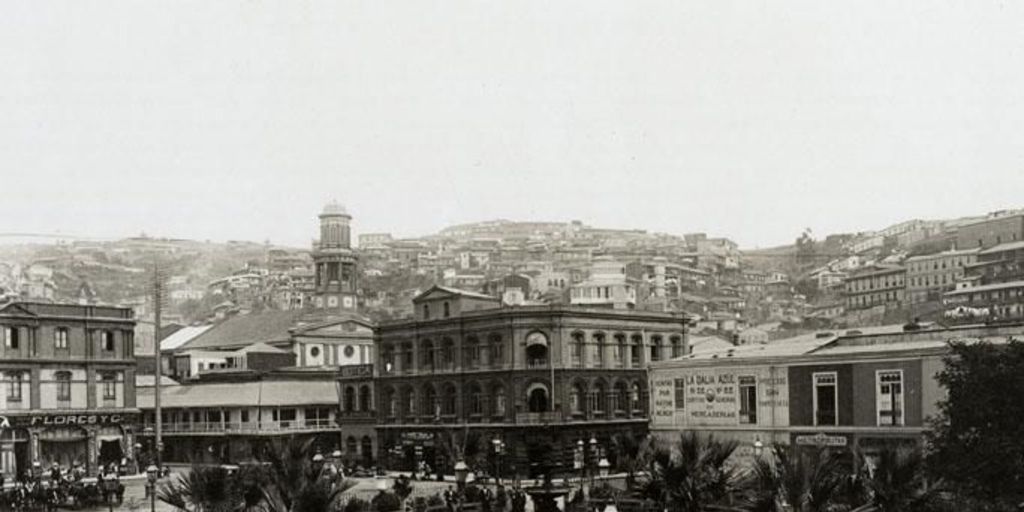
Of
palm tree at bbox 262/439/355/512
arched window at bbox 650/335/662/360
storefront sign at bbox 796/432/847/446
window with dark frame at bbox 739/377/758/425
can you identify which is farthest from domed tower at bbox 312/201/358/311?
palm tree at bbox 262/439/355/512

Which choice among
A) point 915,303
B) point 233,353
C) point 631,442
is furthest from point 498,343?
point 915,303

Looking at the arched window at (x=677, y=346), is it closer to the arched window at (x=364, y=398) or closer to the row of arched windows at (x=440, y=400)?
the row of arched windows at (x=440, y=400)

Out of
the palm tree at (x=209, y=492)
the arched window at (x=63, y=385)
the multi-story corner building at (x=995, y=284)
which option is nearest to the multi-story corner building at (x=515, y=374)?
the arched window at (x=63, y=385)

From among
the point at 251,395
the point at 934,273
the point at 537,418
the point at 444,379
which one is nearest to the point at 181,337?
the point at 251,395

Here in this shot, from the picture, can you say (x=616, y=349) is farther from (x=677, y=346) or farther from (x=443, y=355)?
(x=443, y=355)

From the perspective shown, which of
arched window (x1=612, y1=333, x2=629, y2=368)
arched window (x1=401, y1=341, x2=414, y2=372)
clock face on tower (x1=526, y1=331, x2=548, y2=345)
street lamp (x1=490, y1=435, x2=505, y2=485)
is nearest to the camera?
street lamp (x1=490, y1=435, x2=505, y2=485)

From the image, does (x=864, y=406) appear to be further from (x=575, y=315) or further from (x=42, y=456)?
(x=42, y=456)

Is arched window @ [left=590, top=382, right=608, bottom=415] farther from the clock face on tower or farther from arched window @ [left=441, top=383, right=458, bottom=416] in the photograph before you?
arched window @ [left=441, top=383, right=458, bottom=416]
